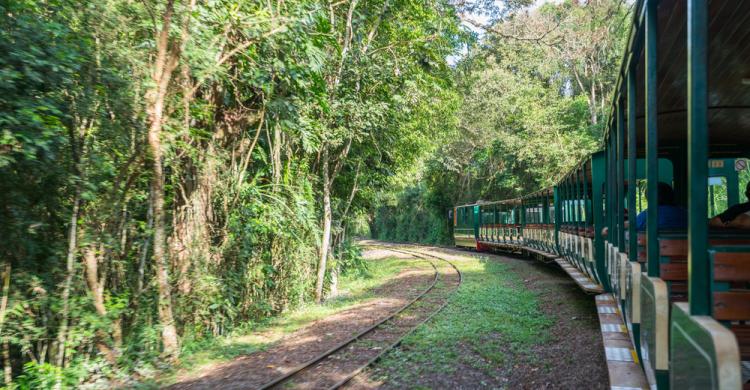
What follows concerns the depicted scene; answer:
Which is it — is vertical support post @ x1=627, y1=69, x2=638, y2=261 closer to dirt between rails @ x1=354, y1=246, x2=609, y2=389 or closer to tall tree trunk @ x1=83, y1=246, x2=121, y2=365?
dirt between rails @ x1=354, y1=246, x2=609, y2=389

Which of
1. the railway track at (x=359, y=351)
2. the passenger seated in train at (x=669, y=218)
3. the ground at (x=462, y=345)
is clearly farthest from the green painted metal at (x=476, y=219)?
the passenger seated in train at (x=669, y=218)

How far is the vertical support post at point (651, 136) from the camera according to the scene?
3.13 m

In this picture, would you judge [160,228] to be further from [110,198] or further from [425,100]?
[425,100]

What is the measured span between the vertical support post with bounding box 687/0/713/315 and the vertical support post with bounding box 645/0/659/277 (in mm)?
1179

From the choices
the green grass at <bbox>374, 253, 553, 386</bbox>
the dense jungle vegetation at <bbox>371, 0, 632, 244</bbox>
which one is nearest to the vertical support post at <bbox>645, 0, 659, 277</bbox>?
the green grass at <bbox>374, 253, 553, 386</bbox>

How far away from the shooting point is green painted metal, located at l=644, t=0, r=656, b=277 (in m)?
3.13

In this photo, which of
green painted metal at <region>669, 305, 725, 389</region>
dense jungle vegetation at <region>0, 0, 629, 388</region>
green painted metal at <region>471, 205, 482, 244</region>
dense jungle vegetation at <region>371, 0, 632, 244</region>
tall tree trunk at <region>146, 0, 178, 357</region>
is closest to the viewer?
green painted metal at <region>669, 305, 725, 389</region>

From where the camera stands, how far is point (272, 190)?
9938 millimetres

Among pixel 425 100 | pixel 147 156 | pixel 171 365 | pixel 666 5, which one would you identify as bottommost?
pixel 171 365

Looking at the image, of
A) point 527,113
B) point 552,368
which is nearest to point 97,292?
point 552,368

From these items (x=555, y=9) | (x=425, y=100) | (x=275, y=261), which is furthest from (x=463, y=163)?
(x=275, y=261)

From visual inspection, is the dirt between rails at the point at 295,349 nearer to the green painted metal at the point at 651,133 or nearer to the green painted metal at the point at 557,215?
the green painted metal at the point at 557,215

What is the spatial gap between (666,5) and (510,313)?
24.7ft

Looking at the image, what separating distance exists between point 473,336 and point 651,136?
544 cm
